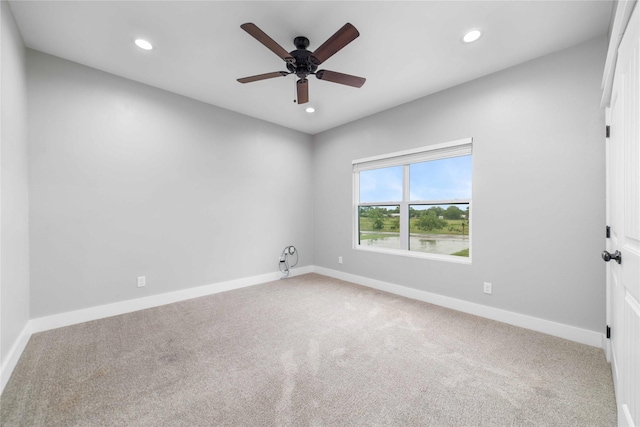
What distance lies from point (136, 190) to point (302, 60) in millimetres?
2432

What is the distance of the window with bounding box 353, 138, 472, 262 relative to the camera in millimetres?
3223

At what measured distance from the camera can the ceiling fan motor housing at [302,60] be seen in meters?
2.21

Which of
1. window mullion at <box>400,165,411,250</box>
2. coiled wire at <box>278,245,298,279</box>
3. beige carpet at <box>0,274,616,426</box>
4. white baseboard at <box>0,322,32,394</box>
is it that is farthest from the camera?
coiled wire at <box>278,245,298,279</box>

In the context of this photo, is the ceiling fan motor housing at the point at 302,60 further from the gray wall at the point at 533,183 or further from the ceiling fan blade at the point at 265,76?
the gray wall at the point at 533,183

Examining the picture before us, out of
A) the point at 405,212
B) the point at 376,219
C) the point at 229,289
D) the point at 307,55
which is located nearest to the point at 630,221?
the point at 307,55

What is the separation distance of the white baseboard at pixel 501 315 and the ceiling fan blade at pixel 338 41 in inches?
116

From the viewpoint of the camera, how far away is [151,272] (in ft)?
10.5

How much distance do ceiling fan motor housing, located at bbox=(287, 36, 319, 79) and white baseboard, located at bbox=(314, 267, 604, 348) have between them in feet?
9.61

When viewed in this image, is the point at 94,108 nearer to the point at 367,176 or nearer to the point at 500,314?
the point at 367,176

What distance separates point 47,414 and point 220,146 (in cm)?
315

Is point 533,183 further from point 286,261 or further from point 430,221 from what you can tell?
point 286,261

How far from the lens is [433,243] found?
3590 mm

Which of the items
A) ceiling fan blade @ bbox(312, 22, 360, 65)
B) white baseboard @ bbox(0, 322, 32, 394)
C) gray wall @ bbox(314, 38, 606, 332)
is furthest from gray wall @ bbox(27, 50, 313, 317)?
gray wall @ bbox(314, 38, 606, 332)

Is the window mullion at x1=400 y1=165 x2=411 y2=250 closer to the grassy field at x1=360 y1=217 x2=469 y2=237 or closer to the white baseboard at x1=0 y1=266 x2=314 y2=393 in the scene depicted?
the grassy field at x1=360 y1=217 x2=469 y2=237
